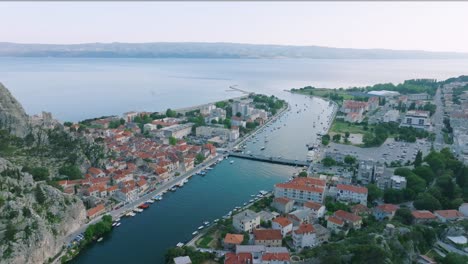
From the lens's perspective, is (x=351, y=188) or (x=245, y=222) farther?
(x=351, y=188)

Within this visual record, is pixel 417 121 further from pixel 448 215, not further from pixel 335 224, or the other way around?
pixel 335 224

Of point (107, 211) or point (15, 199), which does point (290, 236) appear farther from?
point (15, 199)

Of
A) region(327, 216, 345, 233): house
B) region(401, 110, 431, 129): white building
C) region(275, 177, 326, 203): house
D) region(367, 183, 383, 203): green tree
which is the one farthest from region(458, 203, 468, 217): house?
region(401, 110, 431, 129): white building

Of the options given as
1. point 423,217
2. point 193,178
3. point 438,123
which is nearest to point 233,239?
point 423,217

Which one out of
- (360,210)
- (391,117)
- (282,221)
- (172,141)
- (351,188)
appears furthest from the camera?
(391,117)

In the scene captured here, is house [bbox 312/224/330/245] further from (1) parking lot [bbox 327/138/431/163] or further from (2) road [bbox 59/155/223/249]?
(1) parking lot [bbox 327/138/431/163]

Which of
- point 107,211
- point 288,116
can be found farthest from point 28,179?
point 288,116
